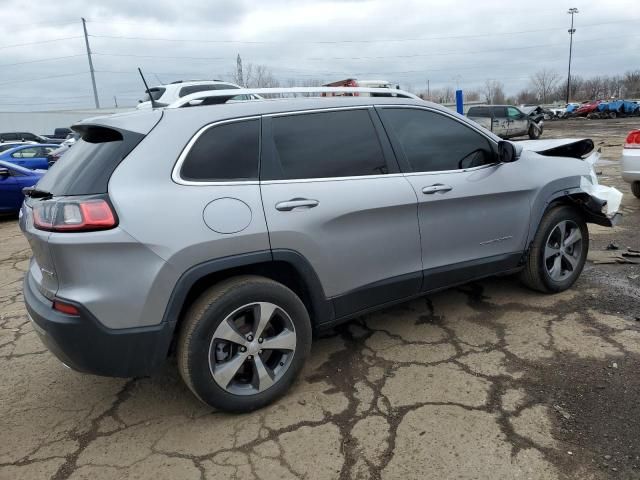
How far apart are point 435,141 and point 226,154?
62.0 inches

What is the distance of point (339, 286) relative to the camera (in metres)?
3.02

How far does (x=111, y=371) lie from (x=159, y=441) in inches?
19.2

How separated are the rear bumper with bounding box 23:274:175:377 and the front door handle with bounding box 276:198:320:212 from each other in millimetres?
847

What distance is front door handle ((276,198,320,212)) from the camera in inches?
107

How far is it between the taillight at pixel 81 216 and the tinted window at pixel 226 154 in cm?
42

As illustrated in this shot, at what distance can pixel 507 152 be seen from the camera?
144 inches

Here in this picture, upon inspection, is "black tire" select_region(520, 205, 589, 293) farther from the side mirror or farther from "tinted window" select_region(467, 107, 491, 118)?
"tinted window" select_region(467, 107, 491, 118)

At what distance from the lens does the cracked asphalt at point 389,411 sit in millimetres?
2389

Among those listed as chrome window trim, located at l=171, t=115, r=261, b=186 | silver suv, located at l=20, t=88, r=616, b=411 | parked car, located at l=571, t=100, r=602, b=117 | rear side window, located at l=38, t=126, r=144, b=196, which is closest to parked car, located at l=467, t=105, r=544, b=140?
silver suv, located at l=20, t=88, r=616, b=411

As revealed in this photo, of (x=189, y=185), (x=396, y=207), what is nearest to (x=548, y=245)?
(x=396, y=207)

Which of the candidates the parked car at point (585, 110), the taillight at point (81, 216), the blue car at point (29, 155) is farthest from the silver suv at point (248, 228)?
the parked car at point (585, 110)

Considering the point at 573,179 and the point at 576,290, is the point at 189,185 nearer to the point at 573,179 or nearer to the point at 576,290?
the point at 573,179

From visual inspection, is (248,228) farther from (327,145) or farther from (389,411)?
(389,411)

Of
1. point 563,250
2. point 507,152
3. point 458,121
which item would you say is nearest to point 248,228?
point 458,121
